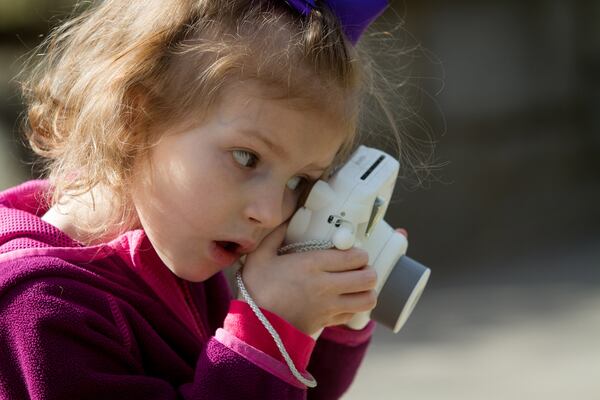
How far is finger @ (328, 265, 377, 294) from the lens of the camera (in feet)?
3.88

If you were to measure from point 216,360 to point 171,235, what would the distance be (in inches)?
6.6

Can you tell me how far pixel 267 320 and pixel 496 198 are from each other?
3494mm

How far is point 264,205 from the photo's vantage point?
1.14 m

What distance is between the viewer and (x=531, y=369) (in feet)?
8.93

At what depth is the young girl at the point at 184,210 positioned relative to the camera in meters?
1.08

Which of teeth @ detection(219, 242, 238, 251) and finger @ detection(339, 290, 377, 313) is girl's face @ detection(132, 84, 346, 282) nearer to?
teeth @ detection(219, 242, 238, 251)

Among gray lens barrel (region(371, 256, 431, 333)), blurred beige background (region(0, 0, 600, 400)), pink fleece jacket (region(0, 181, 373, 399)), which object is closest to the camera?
pink fleece jacket (region(0, 181, 373, 399))

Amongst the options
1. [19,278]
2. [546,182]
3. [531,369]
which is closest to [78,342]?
[19,278]

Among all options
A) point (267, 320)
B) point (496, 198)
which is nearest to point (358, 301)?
point (267, 320)

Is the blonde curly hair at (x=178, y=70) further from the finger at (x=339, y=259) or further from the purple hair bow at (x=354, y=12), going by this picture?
the finger at (x=339, y=259)

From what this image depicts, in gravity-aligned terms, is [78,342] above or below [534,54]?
below

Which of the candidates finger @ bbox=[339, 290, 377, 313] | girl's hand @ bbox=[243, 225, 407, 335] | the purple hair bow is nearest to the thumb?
girl's hand @ bbox=[243, 225, 407, 335]

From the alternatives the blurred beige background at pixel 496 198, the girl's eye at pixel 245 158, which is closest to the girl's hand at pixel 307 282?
the girl's eye at pixel 245 158

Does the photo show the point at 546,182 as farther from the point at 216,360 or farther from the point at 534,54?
the point at 216,360
